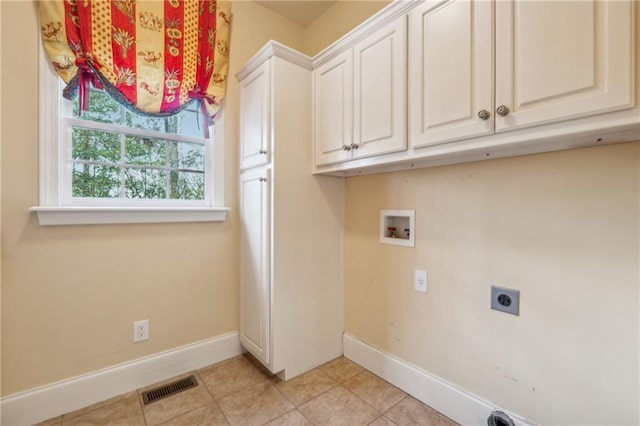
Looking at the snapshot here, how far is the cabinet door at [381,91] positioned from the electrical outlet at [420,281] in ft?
2.39

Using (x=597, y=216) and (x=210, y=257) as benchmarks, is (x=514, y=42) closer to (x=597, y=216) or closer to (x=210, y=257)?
(x=597, y=216)

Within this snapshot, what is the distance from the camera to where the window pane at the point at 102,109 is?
1.66 m

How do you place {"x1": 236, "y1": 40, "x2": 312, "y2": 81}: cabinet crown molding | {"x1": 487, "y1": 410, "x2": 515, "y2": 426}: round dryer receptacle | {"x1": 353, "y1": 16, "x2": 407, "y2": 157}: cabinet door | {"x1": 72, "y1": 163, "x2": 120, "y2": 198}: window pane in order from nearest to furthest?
{"x1": 487, "y1": 410, "x2": 515, "y2": 426}: round dryer receptacle, {"x1": 353, "y1": 16, "x2": 407, "y2": 157}: cabinet door, {"x1": 72, "y1": 163, "x2": 120, "y2": 198}: window pane, {"x1": 236, "y1": 40, "x2": 312, "y2": 81}: cabinet crown molding

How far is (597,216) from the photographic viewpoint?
3.60 ft

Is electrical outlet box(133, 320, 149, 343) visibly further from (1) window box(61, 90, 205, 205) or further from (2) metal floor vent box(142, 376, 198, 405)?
(1) window box(61, 90, 205, 205)

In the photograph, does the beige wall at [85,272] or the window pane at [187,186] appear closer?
the beige wall at [85,272]

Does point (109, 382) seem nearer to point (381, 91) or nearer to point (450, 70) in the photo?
point (381, 91)

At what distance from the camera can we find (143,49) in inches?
66.3

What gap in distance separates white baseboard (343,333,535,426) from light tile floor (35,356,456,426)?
1.7 inches

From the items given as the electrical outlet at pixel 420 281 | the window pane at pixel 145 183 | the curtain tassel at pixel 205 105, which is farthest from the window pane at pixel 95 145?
the electrical outlet at pixel 420 281

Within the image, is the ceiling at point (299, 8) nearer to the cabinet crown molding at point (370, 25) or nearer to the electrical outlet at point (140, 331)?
the cabinet crown molding at point (370, 25)

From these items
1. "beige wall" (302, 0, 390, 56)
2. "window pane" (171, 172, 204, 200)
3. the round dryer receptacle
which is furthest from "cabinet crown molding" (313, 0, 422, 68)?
the round dryer receptacle

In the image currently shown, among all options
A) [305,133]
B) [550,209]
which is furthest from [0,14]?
[550,209]

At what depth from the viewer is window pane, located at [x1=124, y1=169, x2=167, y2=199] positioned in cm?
178
